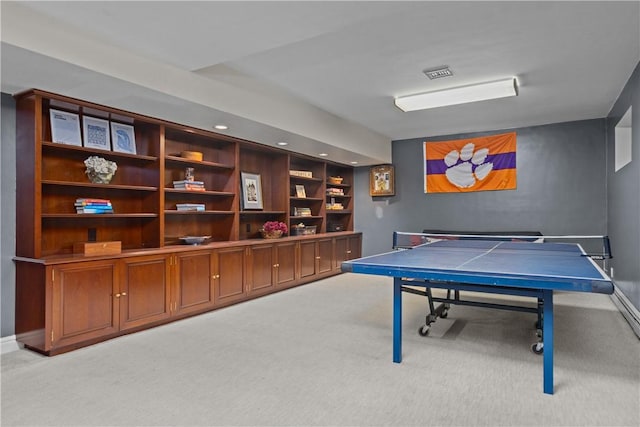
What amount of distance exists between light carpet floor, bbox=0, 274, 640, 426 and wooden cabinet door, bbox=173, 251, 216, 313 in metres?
0.24

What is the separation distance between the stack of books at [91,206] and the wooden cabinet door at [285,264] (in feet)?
7.66

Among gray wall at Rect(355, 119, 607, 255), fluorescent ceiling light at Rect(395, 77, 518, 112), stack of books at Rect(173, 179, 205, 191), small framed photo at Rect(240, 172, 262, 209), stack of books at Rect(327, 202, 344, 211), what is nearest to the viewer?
fluorescent ceiling light at Rect(395, 77, 518, 112)

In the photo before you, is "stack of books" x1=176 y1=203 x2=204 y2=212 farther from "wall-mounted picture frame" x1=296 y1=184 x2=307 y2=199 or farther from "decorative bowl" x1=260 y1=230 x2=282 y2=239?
"wall-mounted picture frame" x1=296 y1=184 x2=307 y2=199

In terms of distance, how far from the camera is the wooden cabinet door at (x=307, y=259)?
19.7 feet

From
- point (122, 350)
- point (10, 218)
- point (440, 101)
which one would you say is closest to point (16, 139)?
point (10, 218)

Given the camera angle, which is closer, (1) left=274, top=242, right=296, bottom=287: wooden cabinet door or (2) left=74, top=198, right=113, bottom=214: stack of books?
(2) left=74, top=198, right=113, bottom=214: stack of books

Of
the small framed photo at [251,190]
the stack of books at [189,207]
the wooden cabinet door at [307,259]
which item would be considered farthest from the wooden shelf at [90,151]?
the wooden cabinet door at [307,259]

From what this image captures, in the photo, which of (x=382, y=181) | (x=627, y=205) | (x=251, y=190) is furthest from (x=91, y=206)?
(x=627, y=205)

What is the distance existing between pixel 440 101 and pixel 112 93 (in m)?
3.50

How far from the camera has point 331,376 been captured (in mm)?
2598


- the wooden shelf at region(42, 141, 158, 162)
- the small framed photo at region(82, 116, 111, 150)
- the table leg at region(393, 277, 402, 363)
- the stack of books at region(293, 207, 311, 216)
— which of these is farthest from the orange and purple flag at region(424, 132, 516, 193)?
the small framed photo at region(82, 116, 111, 150)

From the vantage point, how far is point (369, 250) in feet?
25.5

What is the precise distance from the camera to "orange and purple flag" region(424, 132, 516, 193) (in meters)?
6.43

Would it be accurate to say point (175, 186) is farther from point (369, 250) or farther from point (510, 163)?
point (510, 163)
